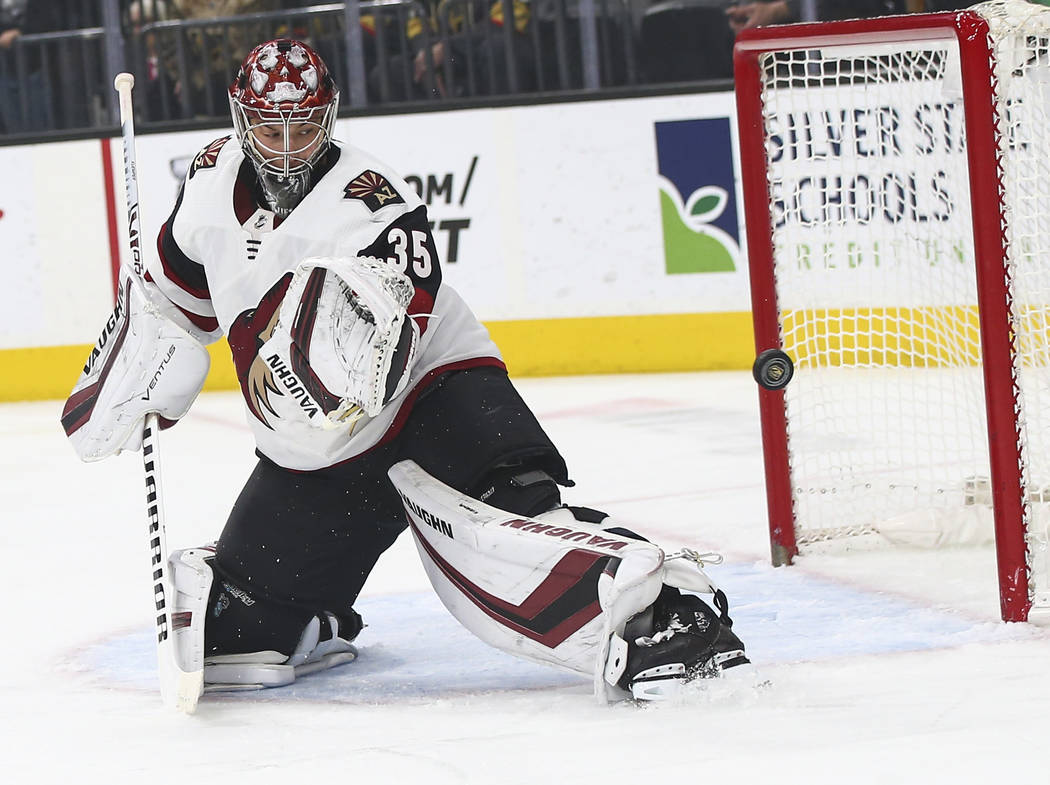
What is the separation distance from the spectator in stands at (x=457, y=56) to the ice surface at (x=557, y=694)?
10.0ft

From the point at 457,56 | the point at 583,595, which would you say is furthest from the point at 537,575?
the point at 457,56

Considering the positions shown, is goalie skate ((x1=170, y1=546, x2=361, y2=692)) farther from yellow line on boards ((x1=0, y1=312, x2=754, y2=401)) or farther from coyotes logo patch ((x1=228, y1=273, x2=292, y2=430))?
yellow line on boards ((x1=0, y1=312, x2=754, y2=401))

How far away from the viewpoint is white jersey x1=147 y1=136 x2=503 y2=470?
2078 millimetres

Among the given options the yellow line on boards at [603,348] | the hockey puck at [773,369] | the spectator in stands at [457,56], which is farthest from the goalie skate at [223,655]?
the spectator in stands at [457,56]

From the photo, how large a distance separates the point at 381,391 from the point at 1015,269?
96cm

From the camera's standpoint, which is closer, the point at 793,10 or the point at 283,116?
the point at 283,116

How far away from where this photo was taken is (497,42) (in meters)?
6.20

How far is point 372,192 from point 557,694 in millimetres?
703

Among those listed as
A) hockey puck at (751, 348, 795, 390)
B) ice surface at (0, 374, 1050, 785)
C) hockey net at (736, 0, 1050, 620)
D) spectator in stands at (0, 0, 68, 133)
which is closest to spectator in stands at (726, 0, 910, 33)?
hockey net at (736, 0, 1050, 620)

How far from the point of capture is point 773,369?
2678mm

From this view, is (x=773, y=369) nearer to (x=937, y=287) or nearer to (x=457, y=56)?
(x=937, y=287)

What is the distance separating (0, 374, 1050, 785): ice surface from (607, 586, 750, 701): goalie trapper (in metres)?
0.03

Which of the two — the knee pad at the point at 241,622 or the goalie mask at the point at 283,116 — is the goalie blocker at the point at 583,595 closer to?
the knee pad at the point at 241,622

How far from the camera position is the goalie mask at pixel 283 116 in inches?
81.8
